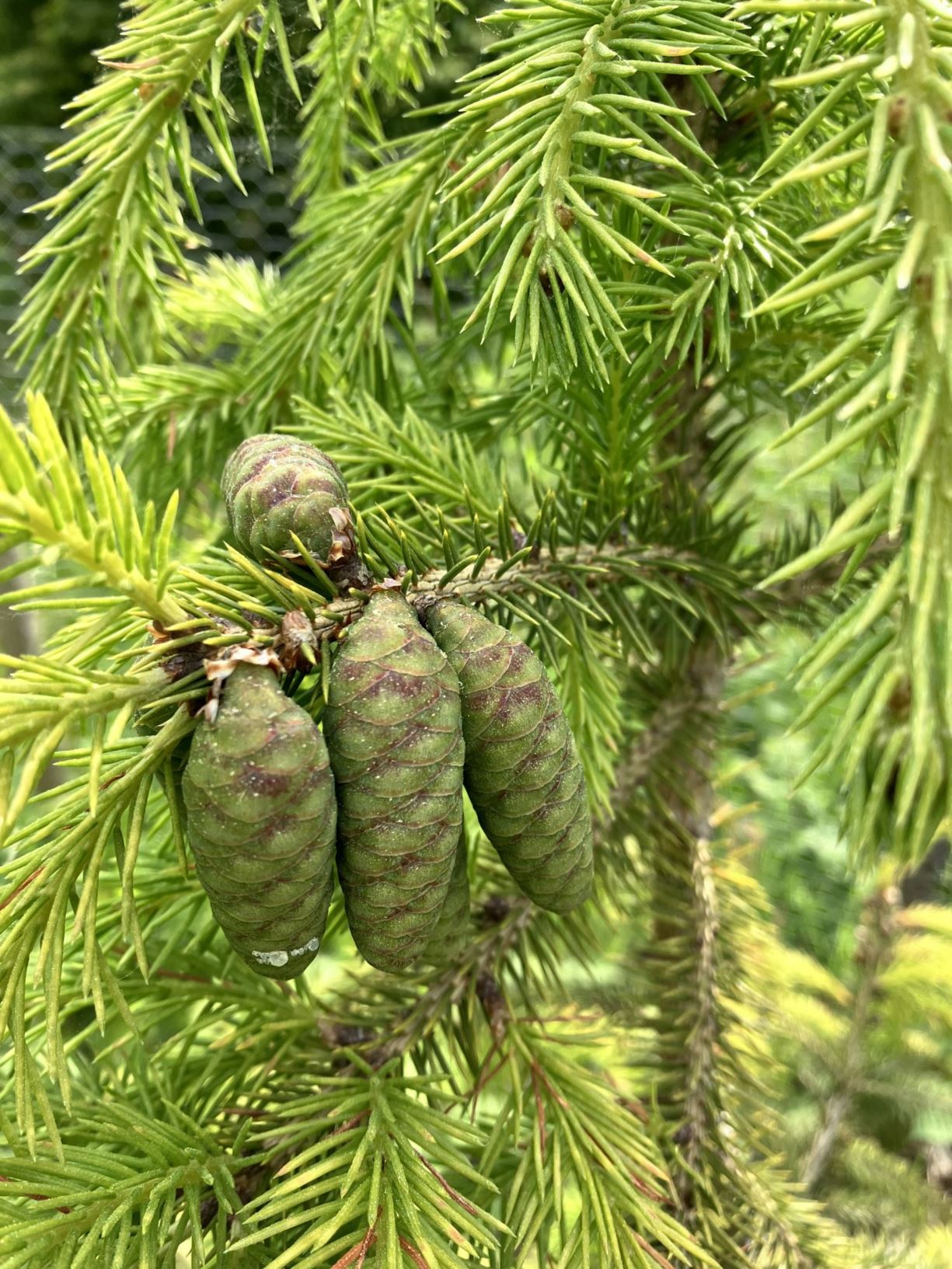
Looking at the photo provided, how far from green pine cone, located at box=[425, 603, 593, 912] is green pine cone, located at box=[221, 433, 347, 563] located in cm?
5

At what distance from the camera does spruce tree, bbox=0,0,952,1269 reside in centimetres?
25

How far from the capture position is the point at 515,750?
0.31 meters

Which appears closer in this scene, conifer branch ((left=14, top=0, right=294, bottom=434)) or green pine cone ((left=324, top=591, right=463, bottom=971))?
green pine cone ((left=324, top=591, right=463, bottom=971))

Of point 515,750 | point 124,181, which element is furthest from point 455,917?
point 124,181

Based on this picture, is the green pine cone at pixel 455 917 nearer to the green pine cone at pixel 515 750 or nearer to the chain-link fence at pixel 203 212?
the green pine cone at pixel 515 750

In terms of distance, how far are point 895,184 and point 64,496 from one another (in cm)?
22

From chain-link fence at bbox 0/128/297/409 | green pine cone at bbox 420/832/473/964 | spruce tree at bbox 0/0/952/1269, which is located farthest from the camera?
chain-link fence at bbox 0/128/297/409

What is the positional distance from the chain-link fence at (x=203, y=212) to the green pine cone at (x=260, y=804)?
2939 mm

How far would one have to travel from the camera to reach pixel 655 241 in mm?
397

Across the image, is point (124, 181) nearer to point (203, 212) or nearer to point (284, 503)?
point (284, 503)

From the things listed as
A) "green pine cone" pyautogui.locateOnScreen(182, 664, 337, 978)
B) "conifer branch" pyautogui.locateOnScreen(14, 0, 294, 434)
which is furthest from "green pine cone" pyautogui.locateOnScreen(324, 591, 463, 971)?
"conifer branch" pyautogui.locateOnScreen(14, 0, 294, 434)

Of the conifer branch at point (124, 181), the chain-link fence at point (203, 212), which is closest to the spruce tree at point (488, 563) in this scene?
the conifer branch at point (124, 181)

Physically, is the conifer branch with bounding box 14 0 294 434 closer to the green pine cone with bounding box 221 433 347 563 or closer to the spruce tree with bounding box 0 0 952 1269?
the spruce tree with bounding box 0 0 952 1269

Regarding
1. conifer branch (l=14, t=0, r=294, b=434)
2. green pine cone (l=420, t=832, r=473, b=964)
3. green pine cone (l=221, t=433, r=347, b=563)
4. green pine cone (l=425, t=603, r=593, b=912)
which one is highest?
conifer branch (l=14, t=0, r=294, b=434)
